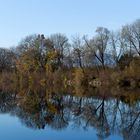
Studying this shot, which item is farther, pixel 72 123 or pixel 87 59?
pixel 87 59

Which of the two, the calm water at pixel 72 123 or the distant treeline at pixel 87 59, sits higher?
Result: the distant treeline at pixel 87 59

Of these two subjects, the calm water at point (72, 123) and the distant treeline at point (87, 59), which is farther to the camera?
the distant treeline at point (87, 59)

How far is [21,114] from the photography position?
2391 centimetres

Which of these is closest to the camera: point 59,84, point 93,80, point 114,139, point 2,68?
point 114,139

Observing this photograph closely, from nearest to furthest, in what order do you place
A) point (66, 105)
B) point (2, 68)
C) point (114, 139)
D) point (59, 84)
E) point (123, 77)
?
point (114, 139)
point (66, 105)
point (123, 77)
point (59, 84)
point (2, 68)

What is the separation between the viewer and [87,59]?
56125 mm

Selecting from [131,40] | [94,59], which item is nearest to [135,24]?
[131,40]

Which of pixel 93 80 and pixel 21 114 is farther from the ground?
pixel 93 80

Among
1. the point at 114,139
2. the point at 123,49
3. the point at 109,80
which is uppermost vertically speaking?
the point at 123,49

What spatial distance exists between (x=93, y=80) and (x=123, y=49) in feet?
21.7

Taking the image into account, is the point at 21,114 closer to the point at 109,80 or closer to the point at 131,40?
the point at 109,80

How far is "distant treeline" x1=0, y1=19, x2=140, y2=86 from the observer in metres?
49.8

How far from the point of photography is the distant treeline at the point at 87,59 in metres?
49.8

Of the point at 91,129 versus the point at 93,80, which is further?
the point at 93,80
